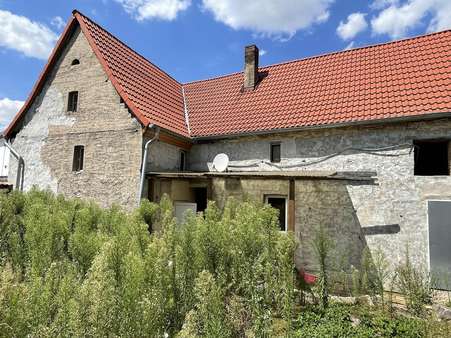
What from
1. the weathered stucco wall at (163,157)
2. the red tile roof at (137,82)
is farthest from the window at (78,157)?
the weathered stucco wall at (163,157)

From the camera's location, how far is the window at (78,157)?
11.8m

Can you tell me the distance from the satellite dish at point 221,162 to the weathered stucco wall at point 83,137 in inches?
106

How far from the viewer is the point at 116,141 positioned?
1109cm

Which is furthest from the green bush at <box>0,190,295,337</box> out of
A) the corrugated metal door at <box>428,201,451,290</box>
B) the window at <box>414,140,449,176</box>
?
the window at <box>414,140,449,176</box>

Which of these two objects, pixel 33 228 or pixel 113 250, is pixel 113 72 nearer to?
pixel 33 228

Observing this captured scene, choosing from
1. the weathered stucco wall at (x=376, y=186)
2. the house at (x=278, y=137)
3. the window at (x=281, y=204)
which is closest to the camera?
the weathered stucco wall at (x=376, y=186)

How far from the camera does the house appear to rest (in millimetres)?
8773

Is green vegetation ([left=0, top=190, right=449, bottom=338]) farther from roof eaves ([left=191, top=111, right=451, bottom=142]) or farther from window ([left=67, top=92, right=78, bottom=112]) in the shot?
window ([left=67, top=92, right=78, bottom=112])

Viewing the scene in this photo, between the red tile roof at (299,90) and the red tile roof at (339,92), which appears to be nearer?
the red tile roof at (339,92)

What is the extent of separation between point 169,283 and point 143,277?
0.51 m

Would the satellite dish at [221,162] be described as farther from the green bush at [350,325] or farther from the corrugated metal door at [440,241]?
the corrugated metal door at [440,241]

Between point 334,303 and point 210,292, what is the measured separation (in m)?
4.69

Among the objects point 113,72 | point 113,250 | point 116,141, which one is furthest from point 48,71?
point 113,250

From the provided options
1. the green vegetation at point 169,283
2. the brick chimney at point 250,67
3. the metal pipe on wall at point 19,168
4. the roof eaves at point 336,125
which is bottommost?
the green vegetation at point 169,283
